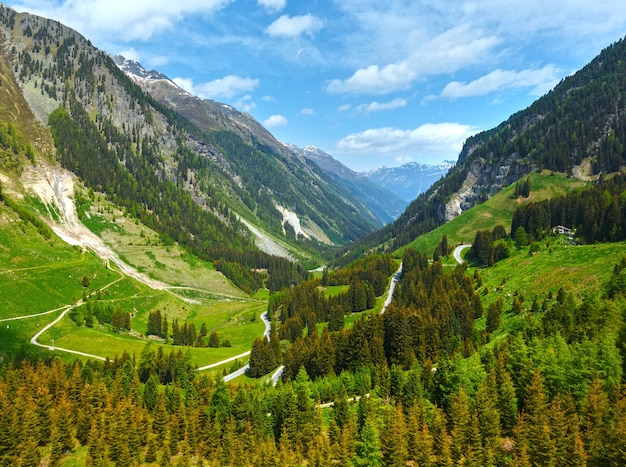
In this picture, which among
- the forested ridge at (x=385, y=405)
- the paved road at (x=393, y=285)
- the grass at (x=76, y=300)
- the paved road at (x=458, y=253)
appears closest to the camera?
the forested ridge at (x=385, y=405)

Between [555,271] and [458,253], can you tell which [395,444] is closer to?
[555,271]

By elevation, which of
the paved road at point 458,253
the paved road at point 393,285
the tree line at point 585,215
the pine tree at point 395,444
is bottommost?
the pine tree at point 395,444

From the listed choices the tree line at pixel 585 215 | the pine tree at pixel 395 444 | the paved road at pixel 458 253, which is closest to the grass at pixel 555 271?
the tree line at pixel 585 215

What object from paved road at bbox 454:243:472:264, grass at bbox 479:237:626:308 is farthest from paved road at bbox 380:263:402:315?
grass at bbox 479:237:626:308

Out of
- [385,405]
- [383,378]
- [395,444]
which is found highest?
[383,378]

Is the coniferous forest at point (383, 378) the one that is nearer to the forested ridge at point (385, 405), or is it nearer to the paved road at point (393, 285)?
the forested ridge at point (385, 405)

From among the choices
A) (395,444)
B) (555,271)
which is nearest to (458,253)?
(555,271)

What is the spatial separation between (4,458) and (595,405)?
79683 mm

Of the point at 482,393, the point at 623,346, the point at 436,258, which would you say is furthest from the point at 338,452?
the point at 436,258

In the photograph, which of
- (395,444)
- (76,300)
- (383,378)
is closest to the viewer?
(395,444)

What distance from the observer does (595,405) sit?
44781 mm

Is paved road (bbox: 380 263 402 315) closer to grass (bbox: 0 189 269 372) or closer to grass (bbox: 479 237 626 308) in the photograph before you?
grass (bbox: 479 237 626 308)

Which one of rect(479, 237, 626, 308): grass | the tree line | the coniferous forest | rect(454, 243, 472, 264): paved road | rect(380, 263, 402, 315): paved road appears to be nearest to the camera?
the coniferous forest

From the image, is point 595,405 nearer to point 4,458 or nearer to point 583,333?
point 583,333
